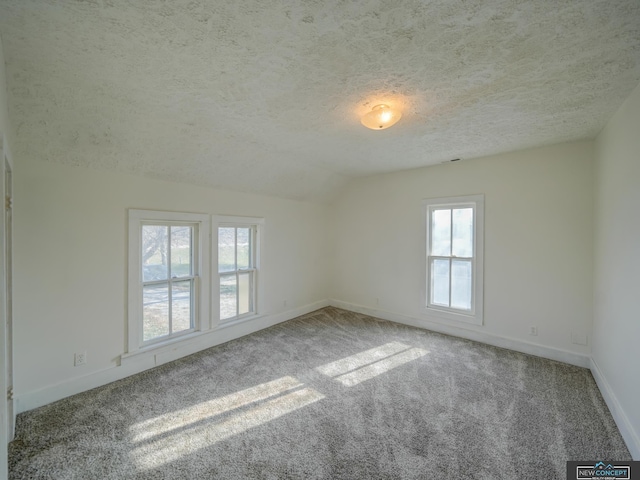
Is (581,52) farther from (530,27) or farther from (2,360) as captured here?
(2,360)

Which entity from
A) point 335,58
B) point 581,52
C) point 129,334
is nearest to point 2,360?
point 129,334

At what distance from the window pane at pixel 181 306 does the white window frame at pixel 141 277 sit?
7cm

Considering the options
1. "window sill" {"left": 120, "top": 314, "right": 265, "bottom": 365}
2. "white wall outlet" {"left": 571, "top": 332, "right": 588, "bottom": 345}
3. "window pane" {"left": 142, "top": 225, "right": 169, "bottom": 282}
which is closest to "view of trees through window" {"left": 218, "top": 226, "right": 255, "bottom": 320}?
"window sill" {"left": 120, "top": 314, "right": 265, "bottom": 365}

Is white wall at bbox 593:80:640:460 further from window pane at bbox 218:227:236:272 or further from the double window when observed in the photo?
window pane at bbox 218:227:236:272

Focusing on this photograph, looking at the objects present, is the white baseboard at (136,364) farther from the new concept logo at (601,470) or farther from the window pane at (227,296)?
the new concept logo at (601,470)

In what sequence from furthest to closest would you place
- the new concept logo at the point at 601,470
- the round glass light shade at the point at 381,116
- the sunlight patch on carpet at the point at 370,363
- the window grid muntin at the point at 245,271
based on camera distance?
the window grid muntin at the point at 245,271 < the sunlight patch on carpet at the point at 370,363 < the round glass light shade at the point at 381,116 < the new concept logo at the point at 601,470

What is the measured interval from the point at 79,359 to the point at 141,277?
0.88 meters

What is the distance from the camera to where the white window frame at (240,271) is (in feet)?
12.2

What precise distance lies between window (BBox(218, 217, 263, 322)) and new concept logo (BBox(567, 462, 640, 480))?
3.65 meters

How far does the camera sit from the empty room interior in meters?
1.51

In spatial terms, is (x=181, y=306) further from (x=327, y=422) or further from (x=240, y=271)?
(x=327, y=422)

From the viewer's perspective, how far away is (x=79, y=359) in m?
2.59

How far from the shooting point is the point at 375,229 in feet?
16.0

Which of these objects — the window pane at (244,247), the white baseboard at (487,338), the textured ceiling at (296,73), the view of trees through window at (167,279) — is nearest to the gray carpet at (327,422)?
the white baseboard at (487,338)
